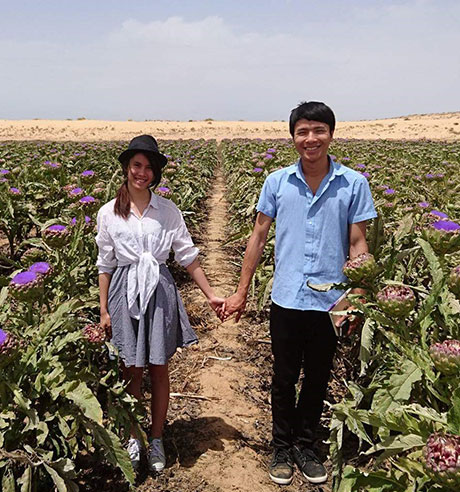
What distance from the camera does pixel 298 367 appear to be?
2.65 meters

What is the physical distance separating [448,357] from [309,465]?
52.8 inches

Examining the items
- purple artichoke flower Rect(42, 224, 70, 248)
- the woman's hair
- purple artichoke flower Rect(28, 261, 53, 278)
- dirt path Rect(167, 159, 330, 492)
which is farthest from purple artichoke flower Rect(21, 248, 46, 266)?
dirt path Rect(167, 159, 330, 492)

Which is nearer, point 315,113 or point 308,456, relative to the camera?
point 315,113

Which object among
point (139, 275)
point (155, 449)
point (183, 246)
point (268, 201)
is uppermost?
point (268, 201)

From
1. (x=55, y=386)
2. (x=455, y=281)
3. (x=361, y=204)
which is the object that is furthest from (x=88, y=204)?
(x=455, y=281)

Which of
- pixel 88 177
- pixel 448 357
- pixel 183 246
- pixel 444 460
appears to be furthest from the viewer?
pixel 88 177

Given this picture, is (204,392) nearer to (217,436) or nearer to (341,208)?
(217,436)

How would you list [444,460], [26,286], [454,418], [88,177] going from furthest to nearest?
[88,177] → [26,286] → [454,418] → [444,460]

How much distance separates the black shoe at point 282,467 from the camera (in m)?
2.64

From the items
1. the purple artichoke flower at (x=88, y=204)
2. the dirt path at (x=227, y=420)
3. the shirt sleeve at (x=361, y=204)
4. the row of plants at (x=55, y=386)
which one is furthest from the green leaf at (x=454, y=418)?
the purple artichoke flower at (x=88, y=204)

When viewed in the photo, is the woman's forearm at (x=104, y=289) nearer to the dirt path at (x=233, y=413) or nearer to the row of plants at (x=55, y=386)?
the row of plants at (x=55, y=386)

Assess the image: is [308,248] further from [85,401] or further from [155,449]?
[155,449]

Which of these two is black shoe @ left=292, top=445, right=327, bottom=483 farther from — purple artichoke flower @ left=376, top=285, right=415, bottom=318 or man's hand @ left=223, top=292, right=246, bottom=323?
purple artichoke flower @ left=376, top=285, right=415, bottom=318

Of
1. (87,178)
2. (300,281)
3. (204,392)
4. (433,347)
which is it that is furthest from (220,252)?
(433,347)
